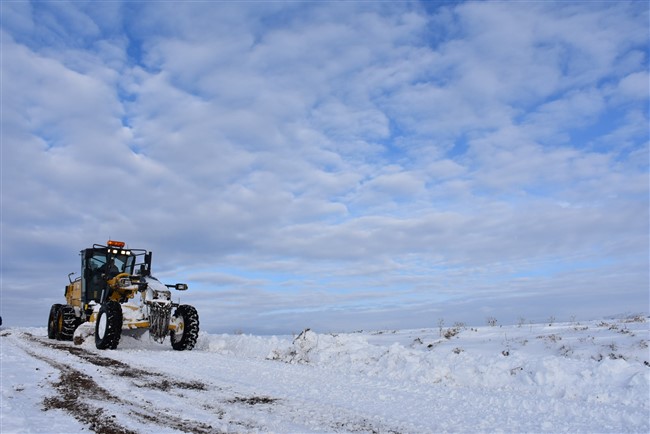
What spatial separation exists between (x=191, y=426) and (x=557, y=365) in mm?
6483

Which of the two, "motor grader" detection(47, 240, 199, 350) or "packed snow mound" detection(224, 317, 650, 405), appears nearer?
"packed snow mound" detection(224, 317, 650, 405)

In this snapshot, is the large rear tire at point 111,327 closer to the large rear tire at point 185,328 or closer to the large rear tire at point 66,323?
the large rear tire at point 185,328

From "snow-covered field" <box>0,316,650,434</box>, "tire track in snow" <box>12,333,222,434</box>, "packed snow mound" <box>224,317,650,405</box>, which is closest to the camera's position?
"tire track in snow" <box>12,333,222,434</box>

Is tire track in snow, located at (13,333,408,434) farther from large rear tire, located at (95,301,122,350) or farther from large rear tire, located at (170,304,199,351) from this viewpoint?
large rear tire, located at (170,304,199,351)

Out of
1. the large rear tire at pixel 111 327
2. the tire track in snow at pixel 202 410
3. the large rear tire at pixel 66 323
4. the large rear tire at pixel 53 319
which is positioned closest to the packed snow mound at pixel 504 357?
the large rear tire at pixel 111 327

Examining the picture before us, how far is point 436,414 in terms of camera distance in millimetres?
6180

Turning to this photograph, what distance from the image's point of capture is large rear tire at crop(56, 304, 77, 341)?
58.3ft

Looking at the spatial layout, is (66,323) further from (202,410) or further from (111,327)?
(202,410)

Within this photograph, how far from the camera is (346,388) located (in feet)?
25.8

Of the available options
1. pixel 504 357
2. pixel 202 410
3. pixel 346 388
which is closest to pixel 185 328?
pixel 346 388

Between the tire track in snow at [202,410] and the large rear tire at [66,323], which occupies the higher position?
the large rear tire at [66,323]

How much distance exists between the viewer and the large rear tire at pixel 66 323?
1778 centimetres

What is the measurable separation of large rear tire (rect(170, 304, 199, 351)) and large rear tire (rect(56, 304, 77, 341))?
6101 millimetres

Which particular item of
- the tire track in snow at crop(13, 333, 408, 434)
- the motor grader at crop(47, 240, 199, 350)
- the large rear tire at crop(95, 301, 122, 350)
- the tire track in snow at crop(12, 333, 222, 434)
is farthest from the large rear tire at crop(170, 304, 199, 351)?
the tire track in snow at crop(13, 333, 408, 434)
